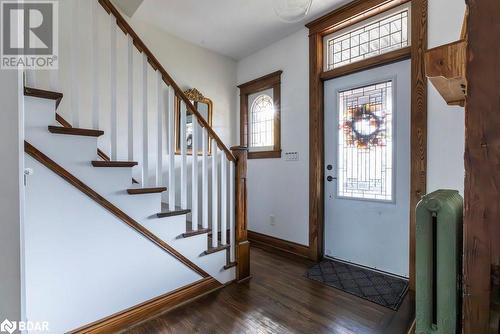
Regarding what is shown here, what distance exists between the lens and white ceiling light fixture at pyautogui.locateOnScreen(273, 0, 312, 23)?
77.4 inches

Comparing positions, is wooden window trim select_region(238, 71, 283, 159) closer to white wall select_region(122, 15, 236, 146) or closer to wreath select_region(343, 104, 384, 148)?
white wall select_region(122, 15, 236, 146)

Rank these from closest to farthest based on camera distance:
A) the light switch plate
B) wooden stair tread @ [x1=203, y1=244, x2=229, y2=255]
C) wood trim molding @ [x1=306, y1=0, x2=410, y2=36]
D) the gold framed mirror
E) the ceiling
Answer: wooden stair tread @ [x1=203, y1=244, x2=229, y2=255] → wood trim molding @ [x1=306, y1=0, x2=410, y2=36] → the ceiling → the light switch plate → the gold framed mirror

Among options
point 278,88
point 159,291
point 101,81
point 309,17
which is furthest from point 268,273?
point 309,17

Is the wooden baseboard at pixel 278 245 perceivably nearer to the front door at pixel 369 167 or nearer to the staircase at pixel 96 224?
the front door at pixel 369 167

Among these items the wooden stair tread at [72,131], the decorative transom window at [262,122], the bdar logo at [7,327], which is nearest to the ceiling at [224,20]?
the decorative transom window at [262,122]

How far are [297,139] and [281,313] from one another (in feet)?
6.19

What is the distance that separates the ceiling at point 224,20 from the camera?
248 cm

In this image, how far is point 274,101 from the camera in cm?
324

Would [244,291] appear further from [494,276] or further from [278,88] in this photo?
[278,88]

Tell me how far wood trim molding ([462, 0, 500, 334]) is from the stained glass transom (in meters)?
2.04

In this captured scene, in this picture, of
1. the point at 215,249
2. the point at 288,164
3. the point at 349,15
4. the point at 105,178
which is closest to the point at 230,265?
the point at 215,249

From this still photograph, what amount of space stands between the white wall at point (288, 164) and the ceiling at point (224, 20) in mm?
235

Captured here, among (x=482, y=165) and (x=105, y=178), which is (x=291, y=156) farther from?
(x=482, y=165)

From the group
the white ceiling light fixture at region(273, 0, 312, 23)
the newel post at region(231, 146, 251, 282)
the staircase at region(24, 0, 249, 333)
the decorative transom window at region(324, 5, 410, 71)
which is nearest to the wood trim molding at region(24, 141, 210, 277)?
the staircase at region(24, 0, 249, 333)
